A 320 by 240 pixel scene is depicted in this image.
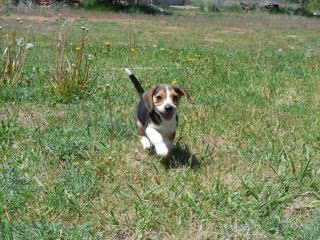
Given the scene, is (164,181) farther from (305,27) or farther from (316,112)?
(305,27)

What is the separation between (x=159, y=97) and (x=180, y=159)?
0.56m

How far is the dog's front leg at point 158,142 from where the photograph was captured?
387 cm

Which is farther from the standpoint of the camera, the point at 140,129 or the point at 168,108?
the point at 140,129

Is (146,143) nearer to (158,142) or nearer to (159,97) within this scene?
(158,142)

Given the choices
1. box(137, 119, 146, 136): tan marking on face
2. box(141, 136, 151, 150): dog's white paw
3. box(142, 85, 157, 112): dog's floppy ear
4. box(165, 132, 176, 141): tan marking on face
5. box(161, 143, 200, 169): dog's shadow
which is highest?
box(142, 85, 157, 112): dog's floppy ear

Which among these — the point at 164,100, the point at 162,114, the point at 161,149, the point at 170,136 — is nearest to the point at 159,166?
the point at 161,149

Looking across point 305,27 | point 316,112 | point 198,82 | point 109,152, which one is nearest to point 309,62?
point 198,82

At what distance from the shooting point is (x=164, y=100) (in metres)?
3.75

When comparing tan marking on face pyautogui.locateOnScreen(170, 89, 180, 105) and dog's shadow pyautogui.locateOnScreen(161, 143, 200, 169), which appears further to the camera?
dog's shadow pyautogui.locateOnScreen(161, 143, 200, 169)

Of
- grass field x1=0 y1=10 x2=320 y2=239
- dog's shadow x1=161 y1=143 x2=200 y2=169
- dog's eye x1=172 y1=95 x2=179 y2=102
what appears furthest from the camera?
dog's shadow x1=161 y1=143 x2=200 y2=169

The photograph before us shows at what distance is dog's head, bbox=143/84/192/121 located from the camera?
12.2 feet

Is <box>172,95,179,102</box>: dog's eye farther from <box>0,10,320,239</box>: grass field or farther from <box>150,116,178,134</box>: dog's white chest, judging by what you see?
<box>0,10,320,239</box>: grass field

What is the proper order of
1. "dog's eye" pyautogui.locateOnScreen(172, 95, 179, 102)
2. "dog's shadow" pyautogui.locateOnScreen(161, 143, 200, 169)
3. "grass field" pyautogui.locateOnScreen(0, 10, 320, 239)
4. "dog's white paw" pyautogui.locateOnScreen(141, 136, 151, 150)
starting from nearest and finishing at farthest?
"grass field" pyautogui.locateOnScreen(0, 10, 320, 239), "dog's eye" pyautogui.locateOnScreen(172, 95, 179, 102), "dog's shadow" pyautogui.locateOnScreen(161, 143, 200, 169), "dog's white paw" pyautogui.locateOnScreen(141, 136, 151, 150)

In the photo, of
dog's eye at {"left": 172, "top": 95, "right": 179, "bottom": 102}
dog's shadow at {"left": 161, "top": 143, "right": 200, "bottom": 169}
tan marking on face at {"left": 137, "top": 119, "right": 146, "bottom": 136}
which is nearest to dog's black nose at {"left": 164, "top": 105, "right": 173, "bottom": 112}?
dog's eye at {"left": 172, "top": 95, "right": 179, "bottom": 102}
